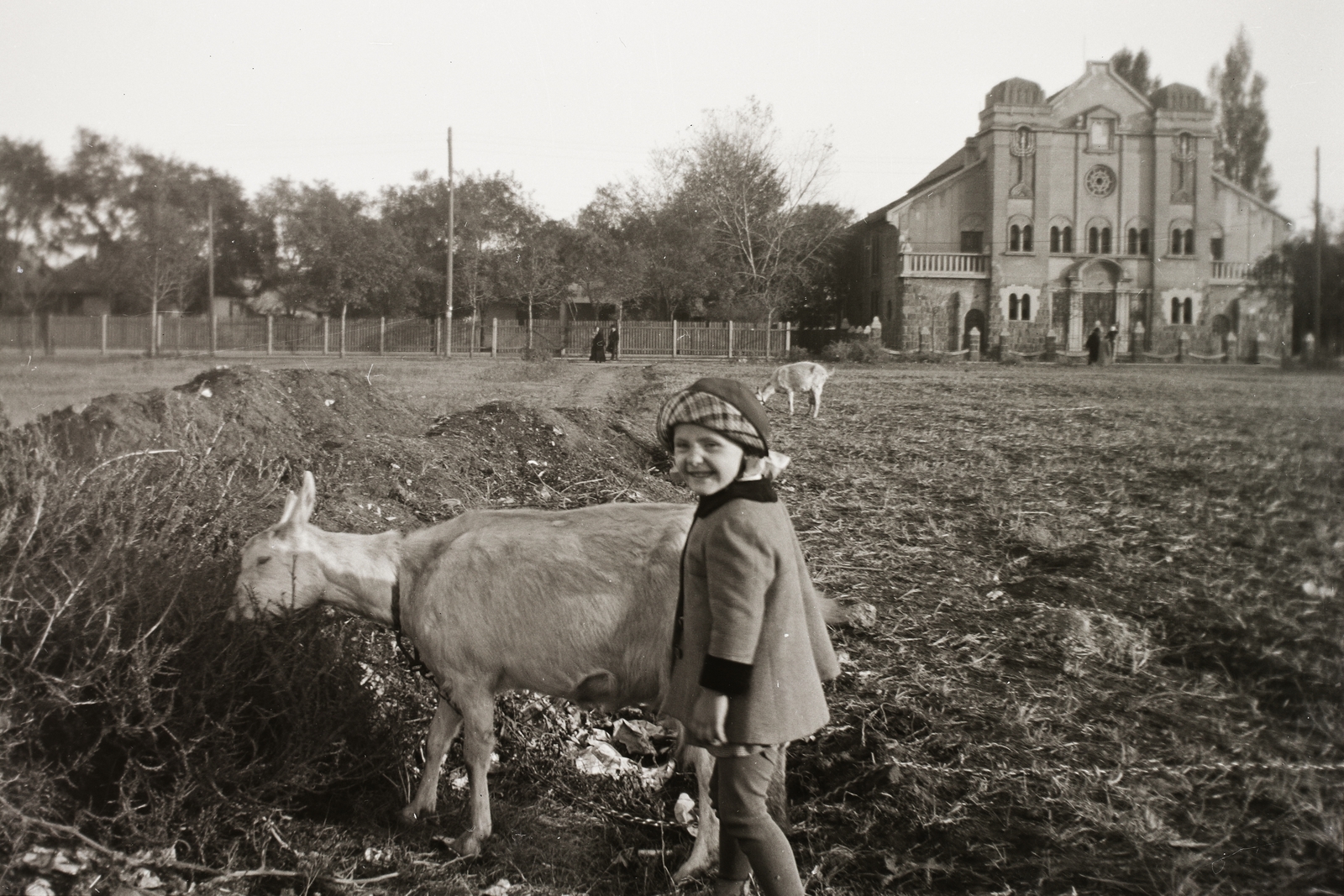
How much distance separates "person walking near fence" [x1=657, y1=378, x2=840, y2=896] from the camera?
2.90 m

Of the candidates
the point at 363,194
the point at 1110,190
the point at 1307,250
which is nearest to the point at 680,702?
the point at 1307,250

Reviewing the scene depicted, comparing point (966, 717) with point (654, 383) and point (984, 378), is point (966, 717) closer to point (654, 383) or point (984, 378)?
point (654, 383)

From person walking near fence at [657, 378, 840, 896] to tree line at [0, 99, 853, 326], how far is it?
6.52 metres

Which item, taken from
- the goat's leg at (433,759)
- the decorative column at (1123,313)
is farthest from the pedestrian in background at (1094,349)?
the goat's leg at (433,759)

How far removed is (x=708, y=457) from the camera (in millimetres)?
3035

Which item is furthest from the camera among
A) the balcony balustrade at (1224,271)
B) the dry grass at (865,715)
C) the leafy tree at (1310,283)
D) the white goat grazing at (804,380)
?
the balcony balustrade at (1224,271)

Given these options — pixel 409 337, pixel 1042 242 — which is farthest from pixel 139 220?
pixel 1042 242

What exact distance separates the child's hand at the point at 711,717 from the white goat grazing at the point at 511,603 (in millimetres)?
681

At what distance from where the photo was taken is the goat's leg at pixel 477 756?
3.72m

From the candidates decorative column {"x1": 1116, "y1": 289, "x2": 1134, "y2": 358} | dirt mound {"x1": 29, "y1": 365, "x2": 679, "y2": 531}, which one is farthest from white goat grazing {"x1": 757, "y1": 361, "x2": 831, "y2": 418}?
decorative column {"x1": 1116, "y1": 289, "x2": 1134, "y2": 358}

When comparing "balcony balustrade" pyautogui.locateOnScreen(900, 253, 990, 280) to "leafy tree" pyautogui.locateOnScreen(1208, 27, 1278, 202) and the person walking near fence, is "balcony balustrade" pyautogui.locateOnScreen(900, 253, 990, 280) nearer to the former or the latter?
"leafy tree" pyautogui.locateOnScreen(1208, 27, 1278, 202)

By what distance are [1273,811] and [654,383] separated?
1620 cm

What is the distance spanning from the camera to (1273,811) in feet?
11.4

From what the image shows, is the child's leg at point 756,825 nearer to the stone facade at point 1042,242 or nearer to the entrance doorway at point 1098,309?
the stone facade at point 1042,242
